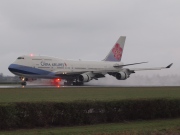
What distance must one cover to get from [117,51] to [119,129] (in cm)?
6147

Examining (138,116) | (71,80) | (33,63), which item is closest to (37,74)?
(33,63)

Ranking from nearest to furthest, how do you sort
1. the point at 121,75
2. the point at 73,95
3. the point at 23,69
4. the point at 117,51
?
the point at 73,95
the point at 23,69
the point at 121,75
the point at 117,51

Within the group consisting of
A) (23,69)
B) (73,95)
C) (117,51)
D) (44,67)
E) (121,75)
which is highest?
(117,51)

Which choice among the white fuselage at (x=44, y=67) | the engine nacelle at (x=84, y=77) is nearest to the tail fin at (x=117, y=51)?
the white fuselage at (x=44, y=67)

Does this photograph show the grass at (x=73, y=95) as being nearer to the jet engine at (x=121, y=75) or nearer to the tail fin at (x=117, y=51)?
the jet engine at (x=121, y=75)

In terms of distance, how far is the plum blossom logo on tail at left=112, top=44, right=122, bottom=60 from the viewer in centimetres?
7338

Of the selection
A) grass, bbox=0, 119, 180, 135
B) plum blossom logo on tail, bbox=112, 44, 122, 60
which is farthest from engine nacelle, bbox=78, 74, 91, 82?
grass, bbox=0, 119, 180, 135

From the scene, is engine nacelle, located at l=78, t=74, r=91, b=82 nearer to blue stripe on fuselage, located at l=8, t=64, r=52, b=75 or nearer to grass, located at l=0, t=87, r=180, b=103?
blue stripe on fuselage, located at l=8, t=64, r=52, b=75

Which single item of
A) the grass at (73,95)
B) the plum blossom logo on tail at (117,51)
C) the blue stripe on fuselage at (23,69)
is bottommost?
the grass at (73,95)

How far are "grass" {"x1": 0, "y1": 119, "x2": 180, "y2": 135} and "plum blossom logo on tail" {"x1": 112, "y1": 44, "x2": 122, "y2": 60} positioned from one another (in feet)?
192

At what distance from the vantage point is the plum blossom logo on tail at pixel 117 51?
7338cm

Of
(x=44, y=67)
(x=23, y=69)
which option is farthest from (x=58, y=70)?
(x=23, y=69)

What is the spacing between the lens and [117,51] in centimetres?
7356

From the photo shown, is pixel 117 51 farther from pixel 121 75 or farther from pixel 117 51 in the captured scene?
pixel 121 75
